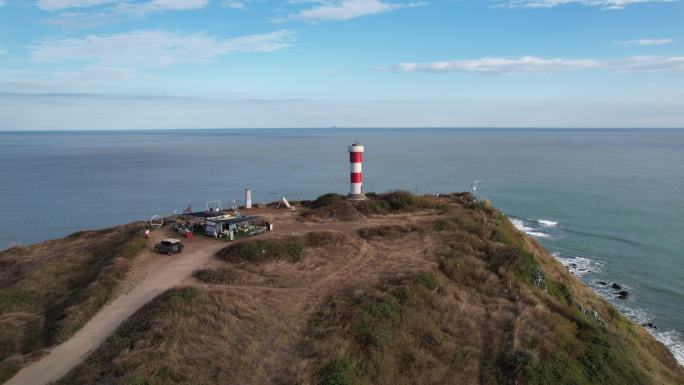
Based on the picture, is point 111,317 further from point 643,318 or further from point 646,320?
point 643,318

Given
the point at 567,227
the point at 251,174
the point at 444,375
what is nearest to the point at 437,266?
the point at 444,375

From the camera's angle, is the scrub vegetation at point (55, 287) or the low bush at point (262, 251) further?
the low bush at point (262, 251)

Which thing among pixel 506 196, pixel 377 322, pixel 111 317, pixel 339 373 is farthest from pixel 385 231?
pixel 506 196

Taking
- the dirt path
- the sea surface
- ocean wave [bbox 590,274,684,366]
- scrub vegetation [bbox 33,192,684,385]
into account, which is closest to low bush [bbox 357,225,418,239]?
scrub vegetation [bbox 33,192,684,385]

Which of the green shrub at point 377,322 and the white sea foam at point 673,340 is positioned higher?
the green shrub at point 377,322

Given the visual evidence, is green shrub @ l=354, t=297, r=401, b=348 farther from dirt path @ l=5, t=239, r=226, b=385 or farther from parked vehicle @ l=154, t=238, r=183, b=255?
parked vehicle @ l=154, t=238, r=183, b=255

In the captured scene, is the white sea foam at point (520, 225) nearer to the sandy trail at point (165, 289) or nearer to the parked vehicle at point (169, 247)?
the sandy trail at point (165, 289)

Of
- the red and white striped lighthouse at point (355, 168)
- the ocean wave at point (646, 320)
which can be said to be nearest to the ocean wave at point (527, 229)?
the ocean wave at point (646, 320)
